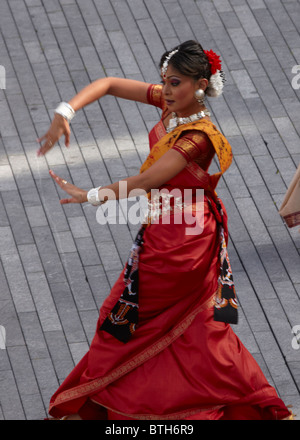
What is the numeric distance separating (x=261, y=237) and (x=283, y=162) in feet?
2.63

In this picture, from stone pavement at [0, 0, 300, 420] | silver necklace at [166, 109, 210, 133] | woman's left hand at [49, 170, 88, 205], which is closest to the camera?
woman's left hand at [49, 170, 88, 205]

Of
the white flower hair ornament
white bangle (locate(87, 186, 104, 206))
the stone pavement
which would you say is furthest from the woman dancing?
the stone pavement

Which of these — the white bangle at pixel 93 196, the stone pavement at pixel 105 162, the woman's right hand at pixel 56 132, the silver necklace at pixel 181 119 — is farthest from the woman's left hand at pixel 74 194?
the stone pavement at pixel 105 162

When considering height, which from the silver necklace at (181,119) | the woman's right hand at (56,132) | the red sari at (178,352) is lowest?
the red sari at (178,352)

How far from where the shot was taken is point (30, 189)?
22.9 ft

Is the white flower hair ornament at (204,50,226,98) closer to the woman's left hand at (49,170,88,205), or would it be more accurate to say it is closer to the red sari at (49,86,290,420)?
the red sari at (49,86,290,420)

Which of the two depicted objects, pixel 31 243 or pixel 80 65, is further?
pixel 80 65

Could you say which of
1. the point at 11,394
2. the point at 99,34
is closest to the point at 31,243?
the point at 11,394

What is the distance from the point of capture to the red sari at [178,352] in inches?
191

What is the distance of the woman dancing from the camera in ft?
15.6

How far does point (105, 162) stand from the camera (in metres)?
7.19

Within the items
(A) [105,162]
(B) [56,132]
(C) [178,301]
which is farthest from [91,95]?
(A) [105,162]

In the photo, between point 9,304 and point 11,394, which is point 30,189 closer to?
point 9,304

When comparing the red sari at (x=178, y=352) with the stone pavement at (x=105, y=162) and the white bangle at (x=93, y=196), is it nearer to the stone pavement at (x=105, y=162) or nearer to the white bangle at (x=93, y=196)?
the white bangle at (x=93, y=196)
